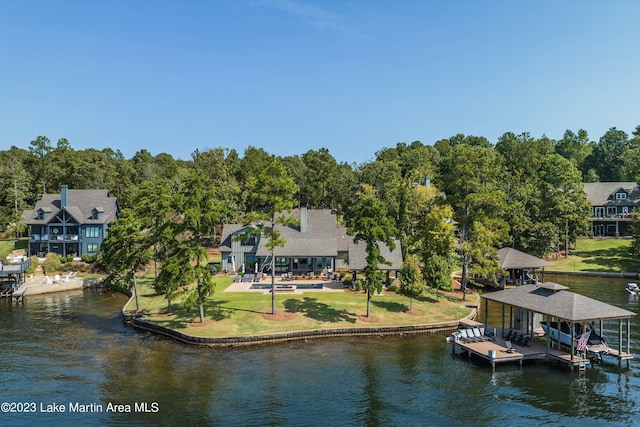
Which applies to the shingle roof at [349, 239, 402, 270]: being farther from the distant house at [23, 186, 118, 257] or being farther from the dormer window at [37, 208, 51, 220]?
the dormer window at [37, 208, 51, 220]

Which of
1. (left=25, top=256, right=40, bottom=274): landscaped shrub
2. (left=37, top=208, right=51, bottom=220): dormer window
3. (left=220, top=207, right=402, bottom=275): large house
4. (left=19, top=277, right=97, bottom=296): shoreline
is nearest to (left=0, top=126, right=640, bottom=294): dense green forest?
(left=220, top=207, right=402, bottom=275): large house

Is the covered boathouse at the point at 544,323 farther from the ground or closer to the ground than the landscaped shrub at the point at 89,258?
closer to the ground

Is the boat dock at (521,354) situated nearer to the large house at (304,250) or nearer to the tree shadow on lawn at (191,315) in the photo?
the large house at (304,250)

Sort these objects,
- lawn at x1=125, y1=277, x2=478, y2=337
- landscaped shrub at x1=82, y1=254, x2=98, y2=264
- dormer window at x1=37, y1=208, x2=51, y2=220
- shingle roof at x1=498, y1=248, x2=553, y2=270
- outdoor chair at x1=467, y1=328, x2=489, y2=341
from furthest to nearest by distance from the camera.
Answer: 1. dormer window at x1=37, y1=208, x2=51, y2=220
2. landscaped shrub at x1=82, y1=254, x2=98, y2=264
3. shingle roof at x1=498, y1=248, x2=553, y2=270
4. lawn at x1=125, y1=277, x2=478, y2=337
5. outdoor chair at x1=467, y1=328, x2=489, y2=341

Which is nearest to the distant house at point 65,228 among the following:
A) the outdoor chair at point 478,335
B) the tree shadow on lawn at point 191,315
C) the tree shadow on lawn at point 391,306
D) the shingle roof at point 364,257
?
the tree shadow on lawn at point 191,315

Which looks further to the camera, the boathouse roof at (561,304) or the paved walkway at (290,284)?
the paved walkway at (290,284)

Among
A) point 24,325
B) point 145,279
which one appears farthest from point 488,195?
point 24,325

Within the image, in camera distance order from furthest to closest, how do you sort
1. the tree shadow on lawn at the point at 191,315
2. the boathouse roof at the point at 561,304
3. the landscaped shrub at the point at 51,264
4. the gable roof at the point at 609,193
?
the gable roof at the point at 609,193 → the landscaped shrub at the point at 51,264 → the tree shadow on lawn at the point at 191,315 → the boathouse roof at the point at 561,304

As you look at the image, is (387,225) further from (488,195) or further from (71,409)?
(71,409)
